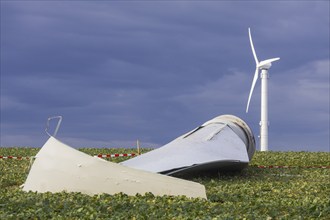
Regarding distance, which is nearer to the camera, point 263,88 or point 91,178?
point 91,178

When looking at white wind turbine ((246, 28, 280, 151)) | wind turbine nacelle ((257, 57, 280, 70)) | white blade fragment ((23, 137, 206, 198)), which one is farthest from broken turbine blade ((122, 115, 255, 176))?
wind turbine nacelle ((257, 57, 280, 70))

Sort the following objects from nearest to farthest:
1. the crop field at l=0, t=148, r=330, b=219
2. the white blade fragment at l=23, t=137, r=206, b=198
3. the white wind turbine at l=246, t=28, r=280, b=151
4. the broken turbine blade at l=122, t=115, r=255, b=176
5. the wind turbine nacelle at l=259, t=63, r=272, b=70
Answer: the crop field at l=0, t=148, r=330, b=219
the white blade fragment at l=23, t=137, r=206, b=198
the broken turbine blade at l=122, t=115, r=255, b=176
the white wind turbine at l=246, t=28, r=280, b=151
the wind turbine nacelle at l=259, t=63, r=272, b=70

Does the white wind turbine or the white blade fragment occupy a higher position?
the white wind turbine

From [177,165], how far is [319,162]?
39.9 ft

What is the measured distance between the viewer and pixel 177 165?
878 inches

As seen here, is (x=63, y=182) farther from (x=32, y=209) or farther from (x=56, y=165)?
(x=32, y=209)

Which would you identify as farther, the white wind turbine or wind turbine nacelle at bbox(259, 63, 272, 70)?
wind turbine nacelle at bbox(259, 63, 272, 70)

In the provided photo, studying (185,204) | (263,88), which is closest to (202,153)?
(185,204)

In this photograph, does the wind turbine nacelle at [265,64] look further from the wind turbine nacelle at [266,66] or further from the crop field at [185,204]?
the crop field at [185,204]

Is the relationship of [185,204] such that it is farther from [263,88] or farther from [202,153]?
[263,88]

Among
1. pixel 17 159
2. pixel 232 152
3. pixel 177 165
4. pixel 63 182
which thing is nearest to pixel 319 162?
pixel 232 152

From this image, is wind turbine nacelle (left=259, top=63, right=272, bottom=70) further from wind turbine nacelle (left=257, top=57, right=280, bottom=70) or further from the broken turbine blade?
the broken turbine blade

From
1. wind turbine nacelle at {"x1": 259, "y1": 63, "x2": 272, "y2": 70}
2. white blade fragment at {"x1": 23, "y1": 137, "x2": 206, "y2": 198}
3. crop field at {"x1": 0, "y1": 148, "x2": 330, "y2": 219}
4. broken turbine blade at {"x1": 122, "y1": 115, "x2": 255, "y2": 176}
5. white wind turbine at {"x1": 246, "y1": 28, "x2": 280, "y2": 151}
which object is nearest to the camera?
crop field at {"x1": 0, "y1": 148, "x2": 330, "y2": 219}

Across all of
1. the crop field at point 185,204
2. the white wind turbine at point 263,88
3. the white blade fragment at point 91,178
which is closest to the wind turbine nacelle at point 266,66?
the white wind turbine at point 263,88
